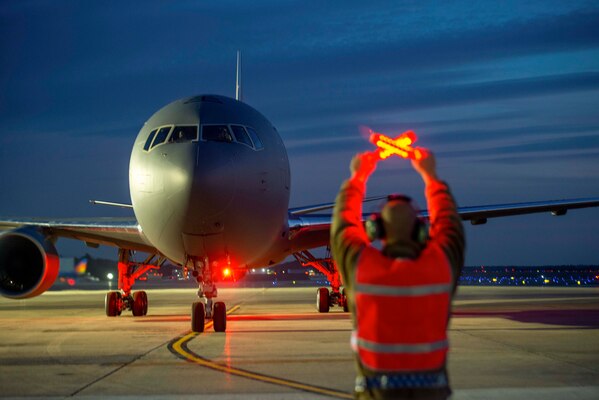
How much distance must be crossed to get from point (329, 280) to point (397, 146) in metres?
16.2

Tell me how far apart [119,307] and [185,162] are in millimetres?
8090

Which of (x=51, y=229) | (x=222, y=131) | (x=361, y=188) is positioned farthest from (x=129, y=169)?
(x=361, y=188)

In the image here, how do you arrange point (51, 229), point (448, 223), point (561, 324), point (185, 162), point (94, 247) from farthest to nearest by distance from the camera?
point (94, 247), point (51, 229), point (561, 324), point (185, 162), point (448, 223)

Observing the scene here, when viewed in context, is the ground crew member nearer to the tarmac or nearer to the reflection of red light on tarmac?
the tarmac

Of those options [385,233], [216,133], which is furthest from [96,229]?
[385,233]

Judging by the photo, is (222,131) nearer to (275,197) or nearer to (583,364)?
(275,197)

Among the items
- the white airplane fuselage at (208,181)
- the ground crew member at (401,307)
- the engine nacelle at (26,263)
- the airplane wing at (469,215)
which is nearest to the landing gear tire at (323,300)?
the airplane wing at (469,215)

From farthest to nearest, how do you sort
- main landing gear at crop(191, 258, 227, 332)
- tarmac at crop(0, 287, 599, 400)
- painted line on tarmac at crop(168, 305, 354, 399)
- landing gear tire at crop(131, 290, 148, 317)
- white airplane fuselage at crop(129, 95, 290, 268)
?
landing gear tire at crop(131, 290, 148, 317) → main landing gear at crop(191, 258, 227, 332) → white airplane fuselage at crop(129, 95, 290, 268) → tarmac at crop(0, 287, 599, 400) → painted line on tarmac at crop(168, 305, 354, 399)

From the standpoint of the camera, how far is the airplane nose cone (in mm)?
12369

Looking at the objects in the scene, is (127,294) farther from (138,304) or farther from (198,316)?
(198,316)

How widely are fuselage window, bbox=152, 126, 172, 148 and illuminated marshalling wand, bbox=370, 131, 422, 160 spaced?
365 inches

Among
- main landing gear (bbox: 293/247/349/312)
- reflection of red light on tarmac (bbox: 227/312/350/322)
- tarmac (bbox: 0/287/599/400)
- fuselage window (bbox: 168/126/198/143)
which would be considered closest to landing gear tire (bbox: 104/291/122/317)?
tarmac (bbox: 0/287/599/400)

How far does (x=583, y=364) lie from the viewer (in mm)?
9453

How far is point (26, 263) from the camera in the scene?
17.1 metres
